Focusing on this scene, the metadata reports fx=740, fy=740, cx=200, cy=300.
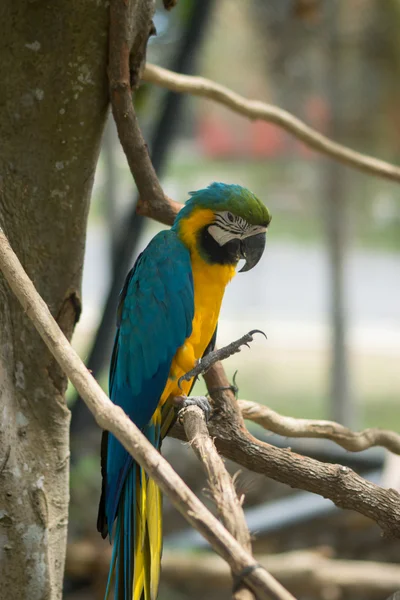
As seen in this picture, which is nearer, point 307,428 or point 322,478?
point 322,478

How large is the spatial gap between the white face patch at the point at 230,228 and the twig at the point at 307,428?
28cm

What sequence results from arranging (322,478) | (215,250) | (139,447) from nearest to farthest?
(139,447) → (322,478) → (215,250)

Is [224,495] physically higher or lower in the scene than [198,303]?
lower

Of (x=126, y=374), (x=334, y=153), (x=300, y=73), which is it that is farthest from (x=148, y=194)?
(x=300, y=73)

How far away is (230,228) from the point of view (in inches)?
47.4

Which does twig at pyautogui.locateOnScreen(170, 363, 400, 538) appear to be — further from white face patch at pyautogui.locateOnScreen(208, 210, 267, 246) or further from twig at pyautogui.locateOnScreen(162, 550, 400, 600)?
twig at pyautogui.locateOnScreen(162, 550, 400, 600)

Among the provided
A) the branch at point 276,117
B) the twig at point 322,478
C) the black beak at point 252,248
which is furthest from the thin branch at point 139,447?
the branch at point 276,117

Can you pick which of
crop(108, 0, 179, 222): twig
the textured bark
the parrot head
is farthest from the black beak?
the textured bark

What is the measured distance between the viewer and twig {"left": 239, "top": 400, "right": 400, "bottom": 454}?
4.06 ft

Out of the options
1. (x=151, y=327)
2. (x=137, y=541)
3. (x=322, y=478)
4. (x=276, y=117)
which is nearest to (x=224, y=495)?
(x=322, y=478)

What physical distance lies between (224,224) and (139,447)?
573 mm

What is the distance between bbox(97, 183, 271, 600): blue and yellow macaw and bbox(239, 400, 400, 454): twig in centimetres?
13

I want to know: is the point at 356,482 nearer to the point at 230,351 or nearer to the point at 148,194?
the point at 230,351

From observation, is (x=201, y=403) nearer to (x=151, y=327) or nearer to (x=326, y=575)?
(x=151, y=327)
